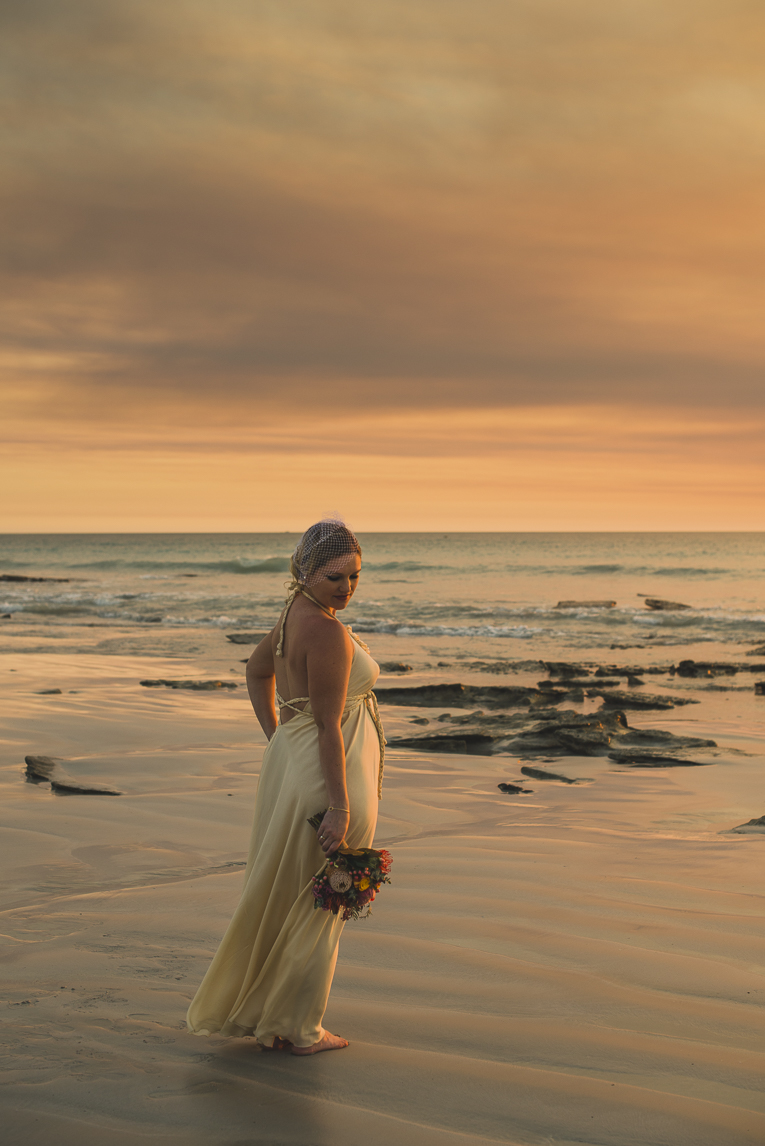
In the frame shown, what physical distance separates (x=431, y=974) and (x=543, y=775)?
4.70 metres

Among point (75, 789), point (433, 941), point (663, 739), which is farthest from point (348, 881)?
point (663, 739)

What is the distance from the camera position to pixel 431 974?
4051mm

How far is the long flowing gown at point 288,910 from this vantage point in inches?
131

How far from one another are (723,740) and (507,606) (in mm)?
23068

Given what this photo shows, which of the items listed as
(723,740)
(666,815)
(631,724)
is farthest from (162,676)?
(666,815)

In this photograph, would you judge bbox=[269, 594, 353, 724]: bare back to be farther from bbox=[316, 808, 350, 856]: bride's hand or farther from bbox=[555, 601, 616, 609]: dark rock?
bbox=[555, 601, 616, 609]: dark rock

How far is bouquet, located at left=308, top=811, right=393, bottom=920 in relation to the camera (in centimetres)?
322

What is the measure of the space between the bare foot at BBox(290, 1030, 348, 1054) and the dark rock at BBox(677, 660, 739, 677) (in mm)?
13894

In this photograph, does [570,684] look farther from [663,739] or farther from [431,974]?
[431,974]

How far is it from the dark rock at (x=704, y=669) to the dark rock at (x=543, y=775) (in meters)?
8.35

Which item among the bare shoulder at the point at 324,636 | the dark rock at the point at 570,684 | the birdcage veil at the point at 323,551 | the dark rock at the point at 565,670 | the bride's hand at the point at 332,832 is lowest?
the dark rock at the point at 570,684

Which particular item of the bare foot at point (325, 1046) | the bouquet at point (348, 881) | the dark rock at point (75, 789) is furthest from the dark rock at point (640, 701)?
the bouquet at point (348, 881)

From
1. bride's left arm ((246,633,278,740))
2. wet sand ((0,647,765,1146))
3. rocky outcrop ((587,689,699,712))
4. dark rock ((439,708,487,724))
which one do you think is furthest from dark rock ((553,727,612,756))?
bride's left arm ((246,633,278,740))

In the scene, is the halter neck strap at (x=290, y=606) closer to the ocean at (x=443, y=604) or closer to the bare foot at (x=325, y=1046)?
the bare foot at (x=325, y=1046)
